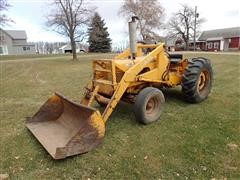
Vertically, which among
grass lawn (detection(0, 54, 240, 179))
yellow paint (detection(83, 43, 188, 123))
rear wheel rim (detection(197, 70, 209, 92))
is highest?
yellow paint (detection(83, 43, 188, 123))

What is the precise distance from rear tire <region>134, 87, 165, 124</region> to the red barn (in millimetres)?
46359

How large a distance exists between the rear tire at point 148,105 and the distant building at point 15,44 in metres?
53.2

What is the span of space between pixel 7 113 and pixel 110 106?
3007mm

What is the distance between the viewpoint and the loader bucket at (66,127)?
3.39 m

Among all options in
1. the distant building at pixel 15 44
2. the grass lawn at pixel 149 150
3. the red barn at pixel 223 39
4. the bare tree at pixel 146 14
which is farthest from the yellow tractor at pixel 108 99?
the distant building at pixel 15 44

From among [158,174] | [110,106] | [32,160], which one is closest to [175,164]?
[158,174]

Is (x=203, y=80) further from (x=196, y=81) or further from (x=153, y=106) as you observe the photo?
(x=153, y=106)

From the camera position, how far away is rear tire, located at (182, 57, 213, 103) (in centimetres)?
530

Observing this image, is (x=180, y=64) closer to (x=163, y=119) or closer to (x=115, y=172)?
(x=163, y=119)

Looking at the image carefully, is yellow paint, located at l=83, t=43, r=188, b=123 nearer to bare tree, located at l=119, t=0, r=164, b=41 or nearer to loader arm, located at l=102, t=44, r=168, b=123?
loader arm, located at l=102, t=44, r=168, b=123

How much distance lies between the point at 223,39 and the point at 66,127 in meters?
50.3

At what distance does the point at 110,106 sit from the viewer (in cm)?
405

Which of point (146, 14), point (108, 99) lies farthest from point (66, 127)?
point (146, 14)

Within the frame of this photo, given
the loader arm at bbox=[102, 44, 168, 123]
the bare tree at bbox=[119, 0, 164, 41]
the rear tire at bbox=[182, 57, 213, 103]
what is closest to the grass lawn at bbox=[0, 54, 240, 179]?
the rear tire at bbox=[182, 57, 213, 103]
